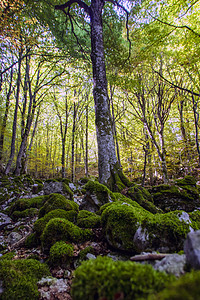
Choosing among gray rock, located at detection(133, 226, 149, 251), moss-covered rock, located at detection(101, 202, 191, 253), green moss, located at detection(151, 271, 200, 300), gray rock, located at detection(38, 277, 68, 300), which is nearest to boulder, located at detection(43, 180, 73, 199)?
moss-covered rock, located at detection(101, 202, 191, 253)

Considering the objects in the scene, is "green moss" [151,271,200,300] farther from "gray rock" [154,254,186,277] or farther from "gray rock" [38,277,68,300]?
"gray rock" [38,277,68,300]

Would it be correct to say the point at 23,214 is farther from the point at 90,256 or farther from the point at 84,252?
the point at 90,256

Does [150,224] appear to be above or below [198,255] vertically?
below

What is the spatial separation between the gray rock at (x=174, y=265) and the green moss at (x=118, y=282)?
0.11 meters

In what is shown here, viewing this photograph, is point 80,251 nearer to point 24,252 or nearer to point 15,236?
point 24,252

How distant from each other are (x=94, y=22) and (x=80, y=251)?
7.78 m

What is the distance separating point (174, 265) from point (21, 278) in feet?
5.54

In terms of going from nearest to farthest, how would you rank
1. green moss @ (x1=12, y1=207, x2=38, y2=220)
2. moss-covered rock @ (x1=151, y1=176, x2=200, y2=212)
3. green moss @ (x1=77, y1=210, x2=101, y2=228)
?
green moss @ (x1=77, y1=210, x2=101, y2=228) < green moss @ (x1=12, y1=207, x2=38, y2=220) < moss-covered rock @ (x1=151, y1=176, x2=200, y2=212)

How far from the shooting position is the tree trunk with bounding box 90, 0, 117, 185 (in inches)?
190

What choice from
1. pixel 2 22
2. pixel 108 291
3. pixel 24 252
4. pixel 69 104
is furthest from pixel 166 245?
pixel 69 104

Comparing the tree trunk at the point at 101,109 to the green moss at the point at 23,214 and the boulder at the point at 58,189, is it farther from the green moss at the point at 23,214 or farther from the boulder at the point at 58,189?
the green moss at the point at 23,214

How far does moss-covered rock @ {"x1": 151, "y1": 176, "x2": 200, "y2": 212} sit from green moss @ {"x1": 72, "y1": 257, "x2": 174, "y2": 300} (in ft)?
15.4

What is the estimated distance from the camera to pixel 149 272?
909 millimetres

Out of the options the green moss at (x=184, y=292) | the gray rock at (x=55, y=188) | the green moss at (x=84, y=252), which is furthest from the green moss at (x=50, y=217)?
the green moss at (x=184, y=292)
